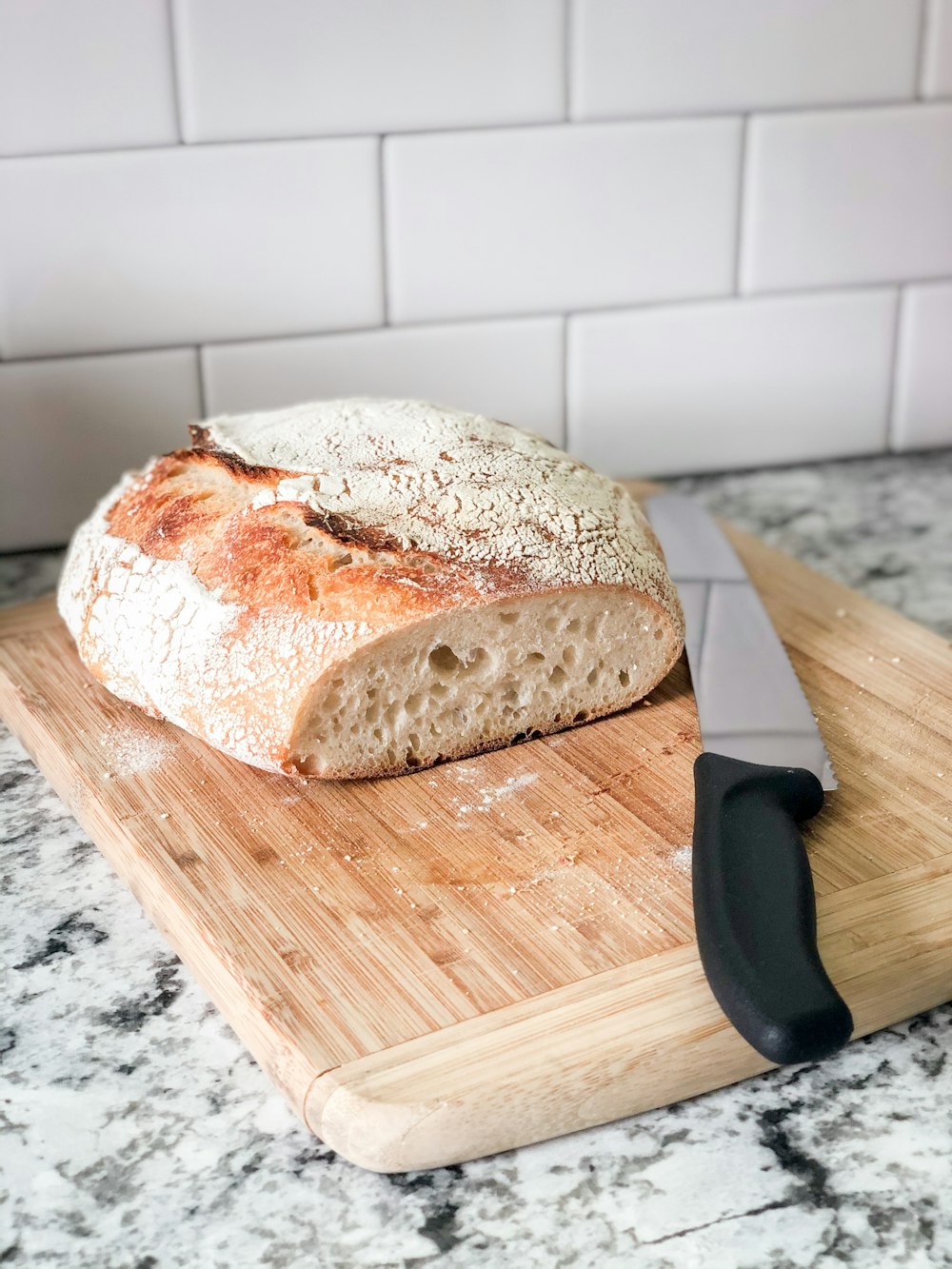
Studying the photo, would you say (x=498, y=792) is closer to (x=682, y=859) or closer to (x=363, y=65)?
(x=682, y=859)

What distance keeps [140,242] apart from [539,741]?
2.19 ft

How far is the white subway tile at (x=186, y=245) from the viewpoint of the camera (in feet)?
4.04

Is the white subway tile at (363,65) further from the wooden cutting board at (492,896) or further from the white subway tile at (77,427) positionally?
the wooden cutting board at (492,896)

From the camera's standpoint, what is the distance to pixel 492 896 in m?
0.76

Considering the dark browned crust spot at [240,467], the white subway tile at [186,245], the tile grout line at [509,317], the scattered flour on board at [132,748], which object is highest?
the white subway tile at [186,245]

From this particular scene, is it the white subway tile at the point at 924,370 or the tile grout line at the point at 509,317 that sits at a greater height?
the tile grout line at the point at 509,317

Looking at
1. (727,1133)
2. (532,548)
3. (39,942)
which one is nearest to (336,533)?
(532,548)

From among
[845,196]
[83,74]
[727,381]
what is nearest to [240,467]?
[83,74]

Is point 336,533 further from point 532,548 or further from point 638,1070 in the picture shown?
point 638,1070

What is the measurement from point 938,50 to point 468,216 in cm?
55

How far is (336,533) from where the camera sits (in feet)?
2.87

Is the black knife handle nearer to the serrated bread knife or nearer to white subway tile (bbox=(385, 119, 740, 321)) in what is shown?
the serrated bread knife

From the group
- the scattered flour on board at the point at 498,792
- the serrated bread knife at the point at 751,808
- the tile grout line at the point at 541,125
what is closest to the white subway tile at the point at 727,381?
the tile grout line at the point at 541,125

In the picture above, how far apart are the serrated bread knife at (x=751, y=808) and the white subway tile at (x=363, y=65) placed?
0.48 metres
